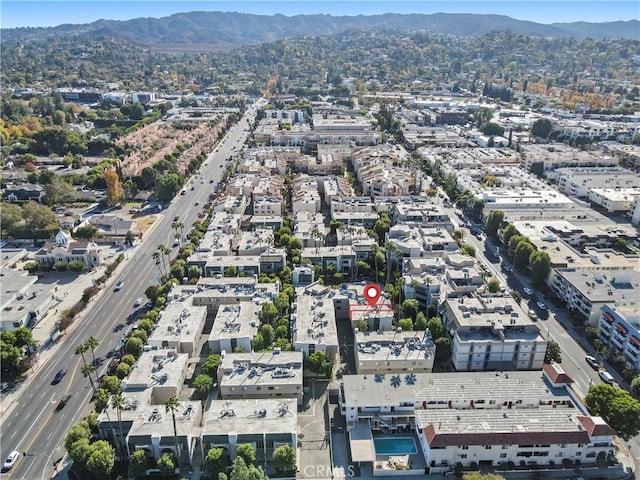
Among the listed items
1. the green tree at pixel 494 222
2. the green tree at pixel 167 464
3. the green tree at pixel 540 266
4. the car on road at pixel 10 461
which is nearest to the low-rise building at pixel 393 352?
the green tree at pixel 167 464

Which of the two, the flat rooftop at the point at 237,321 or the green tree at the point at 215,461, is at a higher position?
the flat rooftop at the point at 237,321

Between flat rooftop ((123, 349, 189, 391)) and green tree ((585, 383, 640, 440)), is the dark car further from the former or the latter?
green tree ((585, 383, 640, 440))

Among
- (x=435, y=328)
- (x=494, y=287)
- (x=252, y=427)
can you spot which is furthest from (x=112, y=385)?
(x=494, y=287)

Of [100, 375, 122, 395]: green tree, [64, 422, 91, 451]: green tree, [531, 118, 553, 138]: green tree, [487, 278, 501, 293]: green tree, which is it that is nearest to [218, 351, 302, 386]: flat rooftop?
[100, 375, 122, 395]: green tree

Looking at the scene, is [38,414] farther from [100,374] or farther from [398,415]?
[398,415]

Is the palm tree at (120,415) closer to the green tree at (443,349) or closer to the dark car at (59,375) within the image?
the dark car at (59,375)

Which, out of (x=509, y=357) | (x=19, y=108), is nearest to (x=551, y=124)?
(x=509, y=357)
